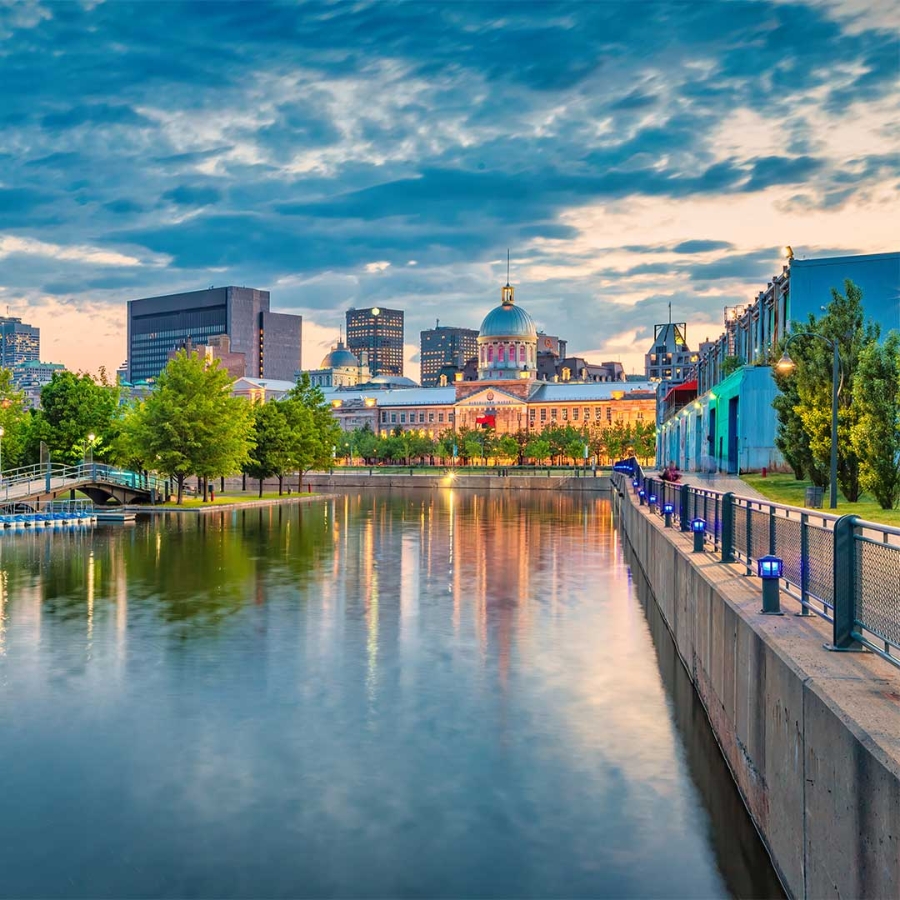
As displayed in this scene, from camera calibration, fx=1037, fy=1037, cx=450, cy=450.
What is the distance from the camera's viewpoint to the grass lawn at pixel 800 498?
106 feet

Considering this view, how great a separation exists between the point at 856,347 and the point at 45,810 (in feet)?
121

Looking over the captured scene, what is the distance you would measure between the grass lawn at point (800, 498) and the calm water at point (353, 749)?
8409 mm

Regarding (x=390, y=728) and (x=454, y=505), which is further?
(x=454, y=505)

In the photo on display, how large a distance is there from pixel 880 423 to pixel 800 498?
24.7ft

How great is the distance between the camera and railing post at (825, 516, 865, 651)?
1043 cm

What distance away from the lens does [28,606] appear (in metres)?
27.2

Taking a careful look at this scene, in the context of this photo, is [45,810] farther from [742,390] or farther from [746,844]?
[742,390]

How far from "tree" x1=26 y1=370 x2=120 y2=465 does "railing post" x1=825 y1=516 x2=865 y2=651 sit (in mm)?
66577

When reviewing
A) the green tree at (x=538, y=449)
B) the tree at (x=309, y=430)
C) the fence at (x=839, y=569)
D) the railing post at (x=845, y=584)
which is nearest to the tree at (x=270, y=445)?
the tree at (x=309, y=430)

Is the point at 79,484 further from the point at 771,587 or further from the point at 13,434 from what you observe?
the point at 771,587

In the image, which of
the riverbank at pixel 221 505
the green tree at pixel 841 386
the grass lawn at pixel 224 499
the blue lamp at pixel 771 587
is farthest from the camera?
the grass lawn at pixel 224 499

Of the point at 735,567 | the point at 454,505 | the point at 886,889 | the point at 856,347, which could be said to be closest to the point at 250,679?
the point at 735,567

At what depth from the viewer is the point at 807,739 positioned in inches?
362

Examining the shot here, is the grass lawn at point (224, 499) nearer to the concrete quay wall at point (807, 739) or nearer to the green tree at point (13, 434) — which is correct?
the green tree at point (13, 434)
